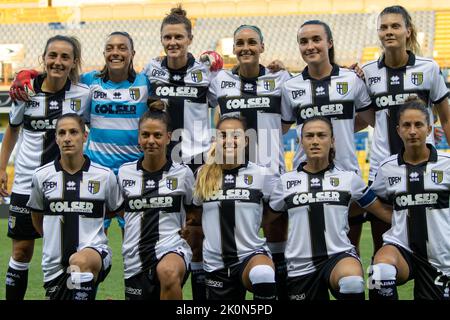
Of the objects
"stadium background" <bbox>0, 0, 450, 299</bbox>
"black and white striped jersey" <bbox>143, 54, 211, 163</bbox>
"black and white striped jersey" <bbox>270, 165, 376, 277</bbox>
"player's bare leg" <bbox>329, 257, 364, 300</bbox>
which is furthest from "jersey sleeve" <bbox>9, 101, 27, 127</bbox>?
"stadium background" <bbox>0, 0, 450, 299</bbox>

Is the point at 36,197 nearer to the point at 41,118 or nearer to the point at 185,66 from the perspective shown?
the point at 41,118

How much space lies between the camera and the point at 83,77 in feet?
15.5

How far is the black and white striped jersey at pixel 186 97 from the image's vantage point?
4.63 m

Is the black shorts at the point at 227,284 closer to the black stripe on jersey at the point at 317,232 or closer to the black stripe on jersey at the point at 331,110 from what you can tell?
the black stripe on jersey at the point at 317,232

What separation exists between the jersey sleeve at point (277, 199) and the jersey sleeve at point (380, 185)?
1.57 ft

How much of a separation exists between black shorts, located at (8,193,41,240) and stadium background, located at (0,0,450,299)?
608 inches

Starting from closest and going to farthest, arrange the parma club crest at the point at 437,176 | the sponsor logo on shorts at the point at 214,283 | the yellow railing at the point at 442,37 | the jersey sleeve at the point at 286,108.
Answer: the parma club crest at the point at 437,176, the sponsor logo on shorts at the point at 214,283, the jersey sleeve at the point at 286,108, the yellow railing at the point at 442,37

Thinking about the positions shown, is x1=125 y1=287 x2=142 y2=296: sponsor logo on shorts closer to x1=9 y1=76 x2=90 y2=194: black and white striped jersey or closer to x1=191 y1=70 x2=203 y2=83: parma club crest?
x1=9 y1=76 x2=90 y2=194: black and white striped jersey

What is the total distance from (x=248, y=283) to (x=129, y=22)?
19.8 metres

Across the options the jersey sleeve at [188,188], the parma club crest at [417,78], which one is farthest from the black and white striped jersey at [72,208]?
the parma club crest at [417,78]

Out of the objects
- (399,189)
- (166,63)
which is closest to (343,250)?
(399,189)

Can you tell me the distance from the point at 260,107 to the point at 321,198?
0.81m
